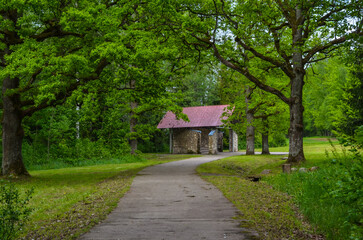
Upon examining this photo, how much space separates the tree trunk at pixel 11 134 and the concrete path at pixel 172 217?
7500mm

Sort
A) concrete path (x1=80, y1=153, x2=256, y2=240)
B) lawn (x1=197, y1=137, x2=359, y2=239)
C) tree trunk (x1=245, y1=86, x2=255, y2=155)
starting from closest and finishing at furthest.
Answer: concrete path (x1=80, y1=153, x2=256, y2=240) → lawn (x1=197, y1=137, x2=359, y2=239) → tree trunk (x1=245, y1=86, x2=255, y2=155)

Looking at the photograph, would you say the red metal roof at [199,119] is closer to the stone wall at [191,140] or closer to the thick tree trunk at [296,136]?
the stone wall at [191,140]

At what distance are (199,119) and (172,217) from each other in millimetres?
34633

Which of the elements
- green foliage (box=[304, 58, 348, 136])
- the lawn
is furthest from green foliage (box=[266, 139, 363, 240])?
green foliage (box=[304, 58, 348, 136])

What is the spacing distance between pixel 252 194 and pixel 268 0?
36.3 ft

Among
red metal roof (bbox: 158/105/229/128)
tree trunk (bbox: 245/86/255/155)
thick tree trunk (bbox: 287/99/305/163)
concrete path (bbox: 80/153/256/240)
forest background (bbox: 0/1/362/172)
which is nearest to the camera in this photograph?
concrete path (bbox: 80/153/256/240)

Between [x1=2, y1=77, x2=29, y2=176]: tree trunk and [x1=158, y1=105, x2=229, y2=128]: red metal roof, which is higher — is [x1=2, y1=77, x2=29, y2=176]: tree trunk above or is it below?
below

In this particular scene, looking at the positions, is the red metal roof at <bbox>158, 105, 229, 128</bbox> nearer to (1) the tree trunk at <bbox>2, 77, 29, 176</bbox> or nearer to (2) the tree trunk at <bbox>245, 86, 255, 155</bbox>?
(2) the tree trunk at <bbox>245, 86, 255, 155</bbox>

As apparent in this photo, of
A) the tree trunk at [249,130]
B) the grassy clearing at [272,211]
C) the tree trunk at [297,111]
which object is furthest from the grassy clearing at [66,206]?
the tree trunk at [249,130]

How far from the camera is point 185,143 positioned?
1638 inches

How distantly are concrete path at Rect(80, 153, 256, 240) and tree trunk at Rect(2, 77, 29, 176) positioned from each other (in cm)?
750

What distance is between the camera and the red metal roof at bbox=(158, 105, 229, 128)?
4084 centimetres

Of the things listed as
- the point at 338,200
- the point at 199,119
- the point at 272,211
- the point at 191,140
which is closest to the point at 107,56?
the point at 272,211

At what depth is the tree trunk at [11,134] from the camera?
15.9 metres
